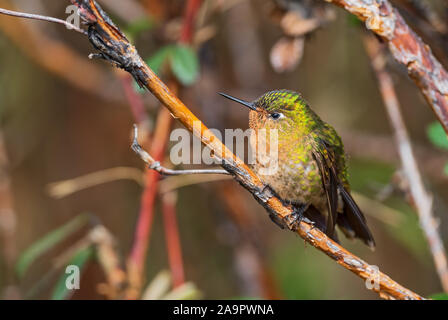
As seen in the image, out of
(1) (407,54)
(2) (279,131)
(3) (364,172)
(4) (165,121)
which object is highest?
(3) (364,172)

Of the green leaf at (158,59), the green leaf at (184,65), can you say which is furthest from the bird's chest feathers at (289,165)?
the green leaf at (158,59)

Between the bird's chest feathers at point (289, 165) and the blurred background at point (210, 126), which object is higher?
the blurred background at point (210, 126)

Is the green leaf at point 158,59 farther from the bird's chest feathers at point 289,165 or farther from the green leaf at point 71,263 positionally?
the green leaf at point 71,263

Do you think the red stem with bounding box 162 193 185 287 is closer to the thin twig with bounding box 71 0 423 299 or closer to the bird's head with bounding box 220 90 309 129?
the bird's head with bounding box 220 90 309 129

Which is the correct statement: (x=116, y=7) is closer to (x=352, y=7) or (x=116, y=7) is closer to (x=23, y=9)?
(x=23, y=9)

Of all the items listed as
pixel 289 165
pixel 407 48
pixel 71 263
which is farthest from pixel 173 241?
pixel 407 48

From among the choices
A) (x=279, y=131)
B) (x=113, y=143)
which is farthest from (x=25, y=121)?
(x=279, y=131)
